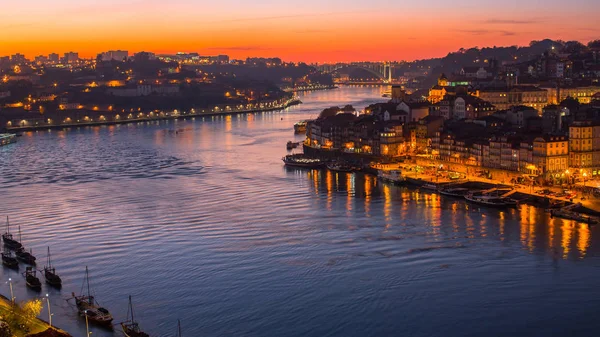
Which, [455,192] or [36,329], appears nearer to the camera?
[36,329]

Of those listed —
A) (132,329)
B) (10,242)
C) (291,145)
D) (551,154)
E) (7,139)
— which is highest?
(551,154)

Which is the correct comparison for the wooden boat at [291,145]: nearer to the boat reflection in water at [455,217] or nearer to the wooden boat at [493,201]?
the boat reflection in water at [455,217]

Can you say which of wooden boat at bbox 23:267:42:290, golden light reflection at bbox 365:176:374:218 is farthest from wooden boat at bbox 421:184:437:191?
wooden boat at bbox 23:267:42:290

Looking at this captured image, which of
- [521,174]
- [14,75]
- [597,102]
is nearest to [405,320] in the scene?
[521,174]

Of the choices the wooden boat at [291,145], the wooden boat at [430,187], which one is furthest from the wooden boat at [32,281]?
the wooden boat at [291,145]

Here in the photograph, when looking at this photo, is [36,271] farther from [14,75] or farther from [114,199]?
[14,75]

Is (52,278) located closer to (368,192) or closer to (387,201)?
(387,201)

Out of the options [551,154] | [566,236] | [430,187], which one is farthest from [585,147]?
[566,236]
